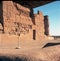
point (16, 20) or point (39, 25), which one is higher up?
point (16, 20)

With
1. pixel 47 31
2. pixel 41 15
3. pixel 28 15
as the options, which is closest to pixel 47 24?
pixel 47 31

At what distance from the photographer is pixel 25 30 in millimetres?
21297

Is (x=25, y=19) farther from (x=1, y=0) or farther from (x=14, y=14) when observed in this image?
(x=1, y=0)

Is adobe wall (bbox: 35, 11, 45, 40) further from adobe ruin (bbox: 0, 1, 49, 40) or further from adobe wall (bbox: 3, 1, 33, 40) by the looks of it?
adobe wall (bbox: 3, 1, 33, 40)

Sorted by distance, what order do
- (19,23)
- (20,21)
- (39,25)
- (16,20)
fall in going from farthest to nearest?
(39,25) → (20,21) → (19,23) → (16,20)

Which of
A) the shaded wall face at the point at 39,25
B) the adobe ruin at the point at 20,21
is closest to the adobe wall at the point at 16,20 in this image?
Result: the adobe ruin at the point at 20,21

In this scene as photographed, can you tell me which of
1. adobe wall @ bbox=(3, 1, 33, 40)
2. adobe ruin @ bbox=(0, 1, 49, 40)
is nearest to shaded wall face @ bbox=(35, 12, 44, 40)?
adobe ruin @ bbox=(0, 1, 49, 40)

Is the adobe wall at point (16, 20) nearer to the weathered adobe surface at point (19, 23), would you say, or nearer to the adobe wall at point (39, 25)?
the weathered adobe surface at point (19, 23)

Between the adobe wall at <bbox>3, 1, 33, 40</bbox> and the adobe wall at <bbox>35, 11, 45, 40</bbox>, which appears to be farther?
the adobe wall at <bbox>35, 11, 45, 40</bbox>

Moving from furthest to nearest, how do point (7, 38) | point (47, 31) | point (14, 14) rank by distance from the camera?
point (47, 31)
point (14, 14)
point (7, 38)

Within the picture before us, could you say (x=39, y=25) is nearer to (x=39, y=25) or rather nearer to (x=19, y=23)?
(x=39, y=25)

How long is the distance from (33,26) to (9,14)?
4673 millimetres

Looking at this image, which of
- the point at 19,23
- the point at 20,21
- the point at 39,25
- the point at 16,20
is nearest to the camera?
the point at 16,20

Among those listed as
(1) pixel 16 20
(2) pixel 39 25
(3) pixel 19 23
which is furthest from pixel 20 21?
(2) pixel 39 25
